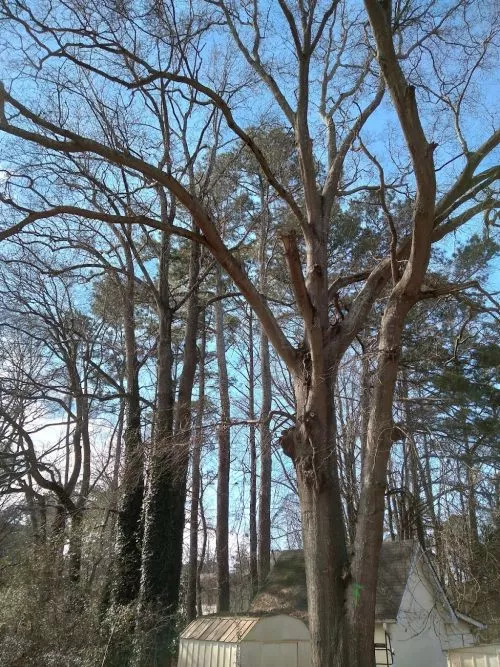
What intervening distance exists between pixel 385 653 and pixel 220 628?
4.47 metres

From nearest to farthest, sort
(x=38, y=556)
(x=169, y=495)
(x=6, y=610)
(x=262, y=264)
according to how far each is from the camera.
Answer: (x=6, y=610) < (x=38, y=556) < (x=169, y=495) < (x=262, y=264)

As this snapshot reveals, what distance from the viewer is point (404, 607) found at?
14.5 meters

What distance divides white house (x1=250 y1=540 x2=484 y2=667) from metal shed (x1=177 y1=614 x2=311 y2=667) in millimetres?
1512

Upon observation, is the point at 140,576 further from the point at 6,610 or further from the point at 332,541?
the point at 332,541

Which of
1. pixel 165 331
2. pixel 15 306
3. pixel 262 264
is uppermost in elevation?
pixel 262 264

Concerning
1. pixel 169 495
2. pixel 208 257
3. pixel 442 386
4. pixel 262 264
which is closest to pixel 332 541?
pixel 169 495

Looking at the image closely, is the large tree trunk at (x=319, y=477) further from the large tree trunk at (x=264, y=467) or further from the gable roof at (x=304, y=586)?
the large tree trunk at (x=264, y=467)

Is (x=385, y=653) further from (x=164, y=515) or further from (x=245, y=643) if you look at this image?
(x=164, y=515)

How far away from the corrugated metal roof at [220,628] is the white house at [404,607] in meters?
1.35

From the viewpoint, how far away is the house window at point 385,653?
13.5 m

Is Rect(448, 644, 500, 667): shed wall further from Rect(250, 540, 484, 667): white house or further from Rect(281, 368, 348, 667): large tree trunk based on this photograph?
Rect(281, 368, 348, 667): large tree trunk

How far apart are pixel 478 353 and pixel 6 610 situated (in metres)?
11.1

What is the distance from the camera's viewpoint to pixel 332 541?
6938 mm

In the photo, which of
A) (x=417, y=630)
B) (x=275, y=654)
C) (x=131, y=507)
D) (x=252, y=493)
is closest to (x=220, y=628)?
(x=275, y=654)
